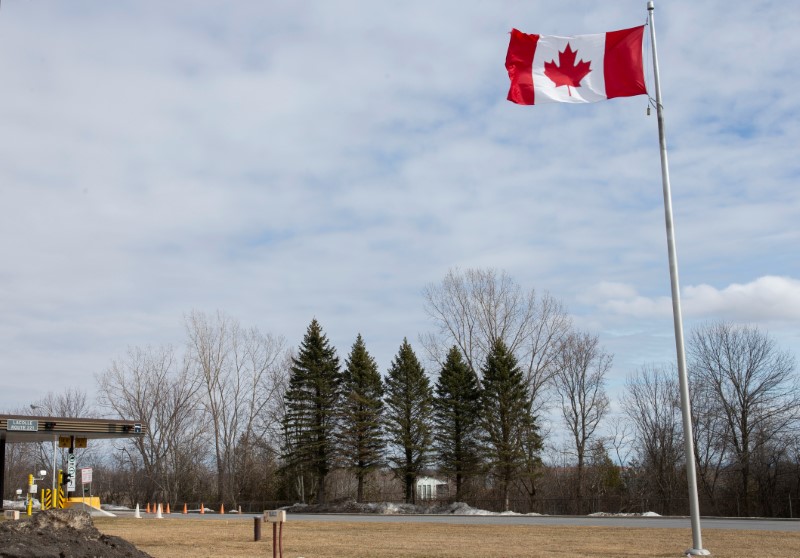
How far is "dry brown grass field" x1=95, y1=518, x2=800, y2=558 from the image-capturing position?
16.5 metres

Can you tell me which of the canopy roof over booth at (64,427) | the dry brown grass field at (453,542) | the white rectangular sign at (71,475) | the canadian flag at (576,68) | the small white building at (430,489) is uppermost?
the canadian flag at (576,68)

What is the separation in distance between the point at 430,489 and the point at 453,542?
6492cm

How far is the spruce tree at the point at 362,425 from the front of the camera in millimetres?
56625

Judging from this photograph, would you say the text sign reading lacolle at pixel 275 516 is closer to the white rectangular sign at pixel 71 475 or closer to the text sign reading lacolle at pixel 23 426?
the text sign reading lacolle at pixel 23 426

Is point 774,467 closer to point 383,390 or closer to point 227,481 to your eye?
point 383,390

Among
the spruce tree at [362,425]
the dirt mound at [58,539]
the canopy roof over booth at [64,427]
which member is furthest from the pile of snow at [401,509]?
the dirt mound at [58,539]

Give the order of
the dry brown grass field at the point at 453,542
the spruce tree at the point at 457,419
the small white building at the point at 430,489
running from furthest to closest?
the small white building at the point at 430,489 < the spruce tree at the point at 457,419 < the dry brown grass field at the point at 453,542

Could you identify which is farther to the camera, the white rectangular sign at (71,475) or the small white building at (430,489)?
the small white building at (430,489)

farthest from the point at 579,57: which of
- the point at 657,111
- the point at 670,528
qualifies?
the point at 670,528

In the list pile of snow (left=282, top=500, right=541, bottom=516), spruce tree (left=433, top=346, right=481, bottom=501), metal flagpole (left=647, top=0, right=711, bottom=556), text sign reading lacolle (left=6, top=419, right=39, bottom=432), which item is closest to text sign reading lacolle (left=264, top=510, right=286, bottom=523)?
metal flagpole (left=647, top=0, right=711, bottom=556)

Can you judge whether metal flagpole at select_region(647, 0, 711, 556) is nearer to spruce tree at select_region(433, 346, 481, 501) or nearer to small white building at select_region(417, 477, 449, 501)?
spruce tree at select_region(433, 346, 481, 501)

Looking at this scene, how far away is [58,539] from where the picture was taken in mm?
11836

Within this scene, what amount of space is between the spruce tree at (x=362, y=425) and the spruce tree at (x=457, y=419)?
429 cm

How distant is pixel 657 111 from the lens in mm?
15797
